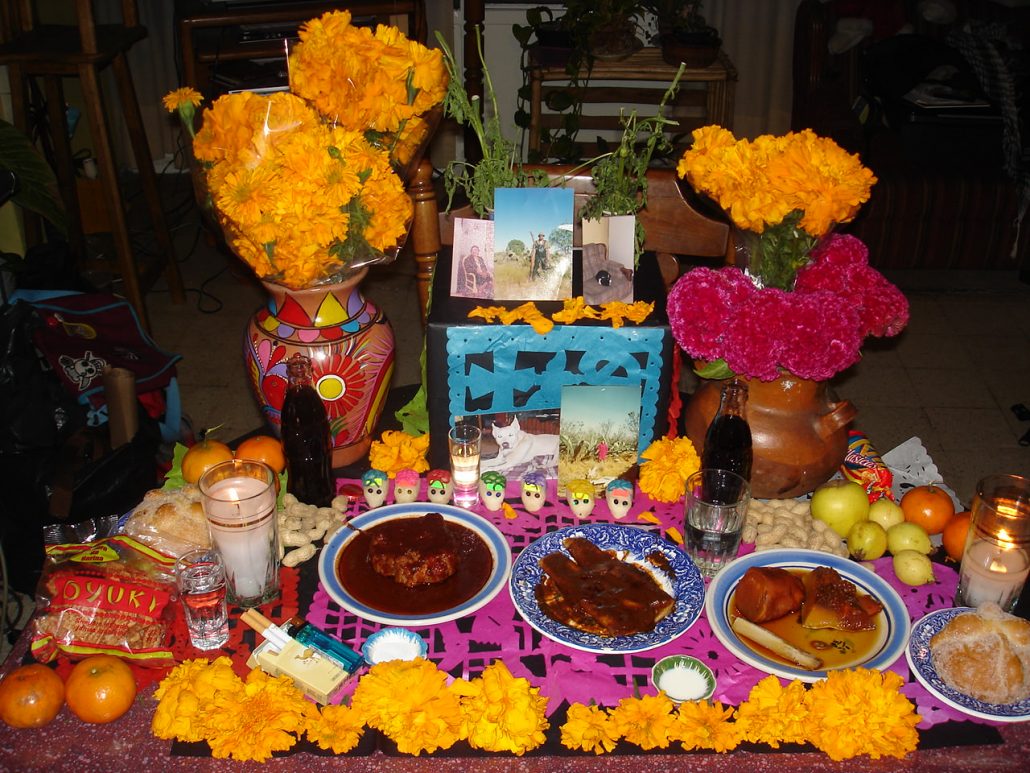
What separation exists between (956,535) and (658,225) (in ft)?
2.79

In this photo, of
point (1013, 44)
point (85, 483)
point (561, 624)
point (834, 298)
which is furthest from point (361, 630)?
point (1013, 44)

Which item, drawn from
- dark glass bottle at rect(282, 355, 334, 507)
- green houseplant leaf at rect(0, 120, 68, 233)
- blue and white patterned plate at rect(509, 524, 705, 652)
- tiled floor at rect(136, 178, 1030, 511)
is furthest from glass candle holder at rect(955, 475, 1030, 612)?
green houseplant leaf at rect(0, 120, 68, 233)

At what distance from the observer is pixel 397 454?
5.08 feet

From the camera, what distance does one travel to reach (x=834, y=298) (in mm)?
1307

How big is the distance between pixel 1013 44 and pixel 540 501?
3730 mm

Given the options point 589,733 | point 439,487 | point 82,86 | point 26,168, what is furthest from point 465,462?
point 82,86

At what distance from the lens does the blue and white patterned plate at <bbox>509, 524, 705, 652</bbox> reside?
1187 mm

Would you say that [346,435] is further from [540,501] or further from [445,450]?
[540,501]

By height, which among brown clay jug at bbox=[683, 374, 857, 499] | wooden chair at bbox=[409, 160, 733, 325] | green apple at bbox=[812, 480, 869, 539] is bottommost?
green apple at bbox=[812, 480, 869, 539]

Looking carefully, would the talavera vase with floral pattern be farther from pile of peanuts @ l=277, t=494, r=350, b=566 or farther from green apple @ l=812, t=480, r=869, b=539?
green apple @ l=812, t=480, r=869, b=539

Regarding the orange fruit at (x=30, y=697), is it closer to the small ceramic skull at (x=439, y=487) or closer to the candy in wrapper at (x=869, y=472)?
the small ceramic skull at (x=439, y=487)

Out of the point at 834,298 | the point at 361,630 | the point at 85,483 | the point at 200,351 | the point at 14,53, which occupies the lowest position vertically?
the point at 200,351

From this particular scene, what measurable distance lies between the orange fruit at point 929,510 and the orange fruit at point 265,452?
100 cm

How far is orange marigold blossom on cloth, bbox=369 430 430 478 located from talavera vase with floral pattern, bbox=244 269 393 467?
0.18ft
